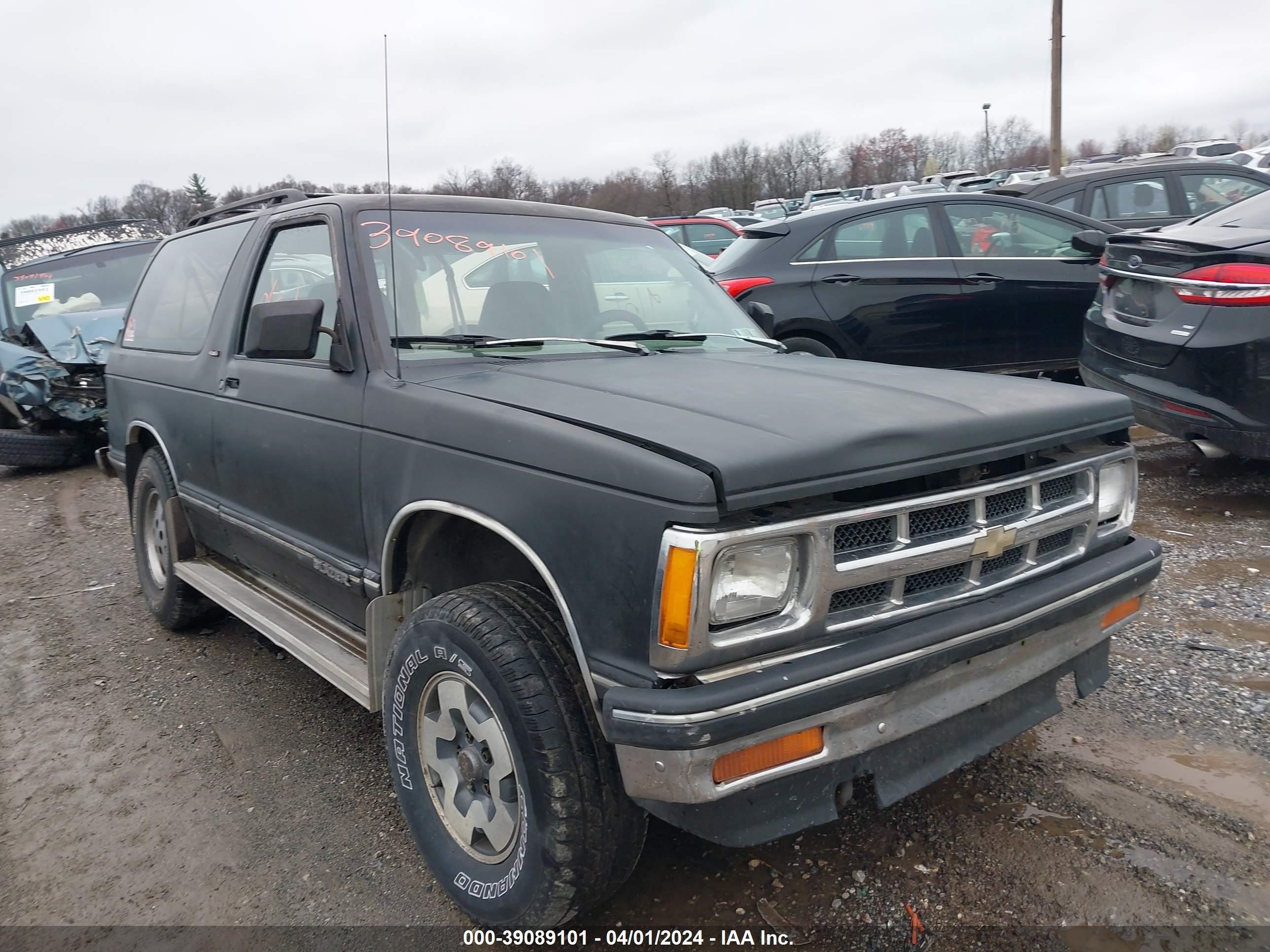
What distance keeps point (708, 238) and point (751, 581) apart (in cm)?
1378

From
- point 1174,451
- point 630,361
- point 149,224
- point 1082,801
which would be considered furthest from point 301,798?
point 149,224

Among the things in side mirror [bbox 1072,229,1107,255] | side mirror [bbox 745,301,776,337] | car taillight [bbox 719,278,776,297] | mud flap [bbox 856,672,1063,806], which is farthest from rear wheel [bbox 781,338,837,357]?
mud flap [bbox 856,672,1063,806]

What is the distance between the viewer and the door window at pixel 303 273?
10.1 ft

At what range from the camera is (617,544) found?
1.94m

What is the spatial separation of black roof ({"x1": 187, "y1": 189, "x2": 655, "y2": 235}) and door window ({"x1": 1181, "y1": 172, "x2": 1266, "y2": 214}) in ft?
22.6

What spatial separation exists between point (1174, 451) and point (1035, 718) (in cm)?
479

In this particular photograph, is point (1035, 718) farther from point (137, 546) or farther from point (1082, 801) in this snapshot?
point (137, 546)

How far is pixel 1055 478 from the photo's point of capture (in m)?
2.44

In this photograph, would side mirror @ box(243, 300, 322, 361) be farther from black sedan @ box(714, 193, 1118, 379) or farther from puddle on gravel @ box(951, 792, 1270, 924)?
black sedan @ box(714, 193, 1118, 379)

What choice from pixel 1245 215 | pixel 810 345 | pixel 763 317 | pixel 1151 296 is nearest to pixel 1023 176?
pixel 810 345

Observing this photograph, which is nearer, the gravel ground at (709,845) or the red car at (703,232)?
the gravel ground at (709,845)

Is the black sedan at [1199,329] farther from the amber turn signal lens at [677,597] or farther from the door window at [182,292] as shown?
the door window at [182,292]

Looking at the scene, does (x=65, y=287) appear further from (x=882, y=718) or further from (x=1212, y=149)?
(x=1212, y=149)

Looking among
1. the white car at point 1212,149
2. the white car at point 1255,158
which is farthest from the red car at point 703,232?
the white car at point 1212,149
